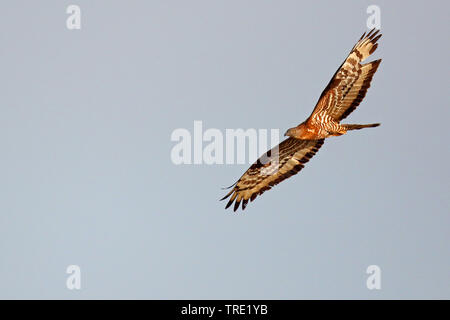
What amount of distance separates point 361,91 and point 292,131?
67.5 inches

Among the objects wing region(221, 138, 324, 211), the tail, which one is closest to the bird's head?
the tail

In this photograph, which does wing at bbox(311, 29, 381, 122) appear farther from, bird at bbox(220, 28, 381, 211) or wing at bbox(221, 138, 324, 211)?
wing at bbox(221, 138, 324, 211)

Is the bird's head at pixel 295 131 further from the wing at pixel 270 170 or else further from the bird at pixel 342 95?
the wing at pixel 270 170

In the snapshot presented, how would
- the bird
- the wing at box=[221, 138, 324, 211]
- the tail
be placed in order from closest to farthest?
1. the tail
2. the bird
3. the wing at box=[221, 138, 324, 211]

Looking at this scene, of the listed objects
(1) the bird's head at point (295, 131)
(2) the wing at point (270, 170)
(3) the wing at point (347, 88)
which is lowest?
(2) the wing at point (270, 170)

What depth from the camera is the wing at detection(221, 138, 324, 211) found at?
21219 mm

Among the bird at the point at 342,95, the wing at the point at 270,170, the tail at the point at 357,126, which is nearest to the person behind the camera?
the tail at the point at 357,126

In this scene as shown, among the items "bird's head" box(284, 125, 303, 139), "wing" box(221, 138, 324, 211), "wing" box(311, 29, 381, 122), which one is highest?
"wing" box(311, 29, 381, 122)

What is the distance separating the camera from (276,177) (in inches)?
849

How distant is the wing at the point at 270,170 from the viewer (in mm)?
21219

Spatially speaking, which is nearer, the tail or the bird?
the tail

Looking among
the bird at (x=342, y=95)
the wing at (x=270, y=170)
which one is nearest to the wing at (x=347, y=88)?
the bird at (x=342, y=95)
